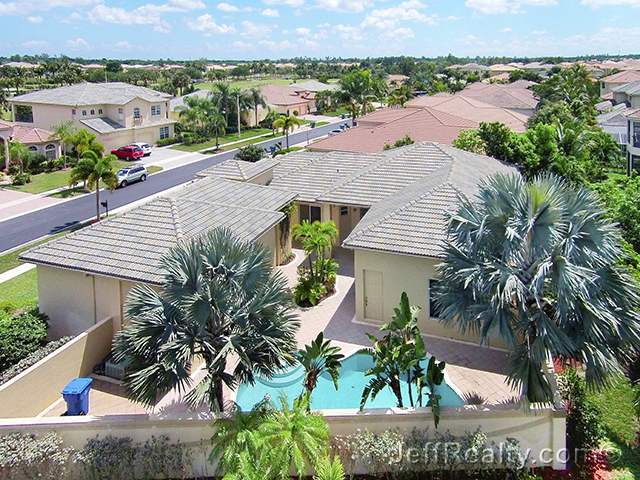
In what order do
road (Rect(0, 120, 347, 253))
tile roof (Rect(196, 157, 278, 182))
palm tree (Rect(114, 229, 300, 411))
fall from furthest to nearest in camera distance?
road (Rect(0, 120, 347, 253)), tile roof (Rect(196, 157, 278, 182)), palm tree (Rect(114, 229, 300, 411))

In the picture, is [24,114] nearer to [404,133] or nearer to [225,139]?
[225,139]

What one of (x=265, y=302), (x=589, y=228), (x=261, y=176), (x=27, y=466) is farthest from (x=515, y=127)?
(x=27, y=466)

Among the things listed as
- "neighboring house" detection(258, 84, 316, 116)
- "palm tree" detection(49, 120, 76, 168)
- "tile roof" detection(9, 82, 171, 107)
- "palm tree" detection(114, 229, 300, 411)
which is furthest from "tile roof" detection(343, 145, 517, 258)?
"neighboring house" detection(258, 84, 316, 116)

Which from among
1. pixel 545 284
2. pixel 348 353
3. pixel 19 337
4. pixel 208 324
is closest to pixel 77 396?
pixel 19 337

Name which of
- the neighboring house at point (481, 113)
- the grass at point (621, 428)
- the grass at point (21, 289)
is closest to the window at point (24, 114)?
the grass at point (21, 289)

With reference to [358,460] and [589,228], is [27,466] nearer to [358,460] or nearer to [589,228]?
[358,460]

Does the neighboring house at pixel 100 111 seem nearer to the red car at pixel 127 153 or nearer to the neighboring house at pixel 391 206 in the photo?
the red car at pixel 127 153

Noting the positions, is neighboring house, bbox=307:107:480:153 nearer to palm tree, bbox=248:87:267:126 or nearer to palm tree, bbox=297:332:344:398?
palm tree, bbox=297:332:344:398
